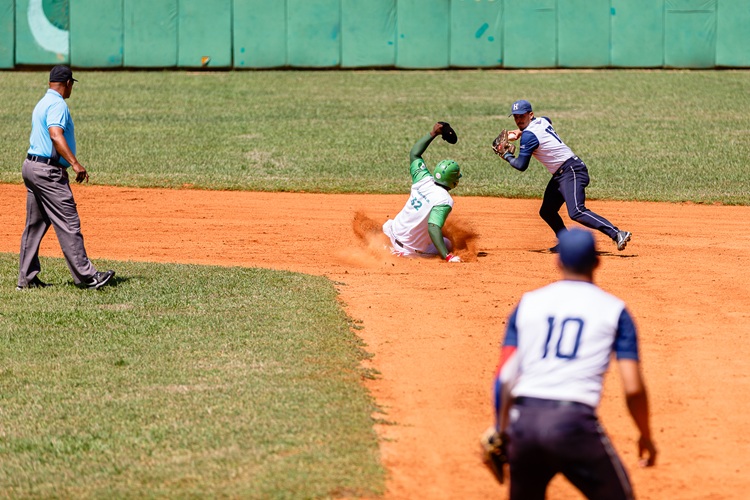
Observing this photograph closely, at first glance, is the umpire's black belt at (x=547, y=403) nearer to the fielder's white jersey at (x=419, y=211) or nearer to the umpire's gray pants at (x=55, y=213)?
the umpire's gray pants at (x=55, y=213)

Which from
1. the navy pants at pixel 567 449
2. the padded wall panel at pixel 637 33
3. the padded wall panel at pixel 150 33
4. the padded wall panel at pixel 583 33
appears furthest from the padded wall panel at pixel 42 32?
the navy pants at pixel 567 449

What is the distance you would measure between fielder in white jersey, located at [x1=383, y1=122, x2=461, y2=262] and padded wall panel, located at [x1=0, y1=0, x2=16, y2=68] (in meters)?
20.1

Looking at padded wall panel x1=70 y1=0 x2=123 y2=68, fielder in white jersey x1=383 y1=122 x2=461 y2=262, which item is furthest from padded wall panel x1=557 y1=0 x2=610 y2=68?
A: fielder in white jersey x1=383 y1=122 x2=461 y2=262

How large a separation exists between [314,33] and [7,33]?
28.9 feet

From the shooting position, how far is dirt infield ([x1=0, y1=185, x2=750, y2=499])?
23.7 ft

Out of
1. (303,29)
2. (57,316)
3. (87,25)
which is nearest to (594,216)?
(57,316)

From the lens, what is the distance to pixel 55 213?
11.1m

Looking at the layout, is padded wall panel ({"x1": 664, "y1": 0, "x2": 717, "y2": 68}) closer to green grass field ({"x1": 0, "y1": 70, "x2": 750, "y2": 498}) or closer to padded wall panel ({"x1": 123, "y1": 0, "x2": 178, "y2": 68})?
green grass field ({"x1": 0, "y1": 70, "x2": 750, "y2": 498})

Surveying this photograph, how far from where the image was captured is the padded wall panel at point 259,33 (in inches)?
1183

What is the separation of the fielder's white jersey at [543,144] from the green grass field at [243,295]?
136 inches

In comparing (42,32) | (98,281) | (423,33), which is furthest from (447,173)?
(42,32)

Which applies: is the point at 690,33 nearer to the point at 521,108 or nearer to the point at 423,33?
the point at 423,33

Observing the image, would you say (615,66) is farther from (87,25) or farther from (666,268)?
(666,268)

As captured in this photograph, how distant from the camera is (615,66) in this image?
31047 mm
